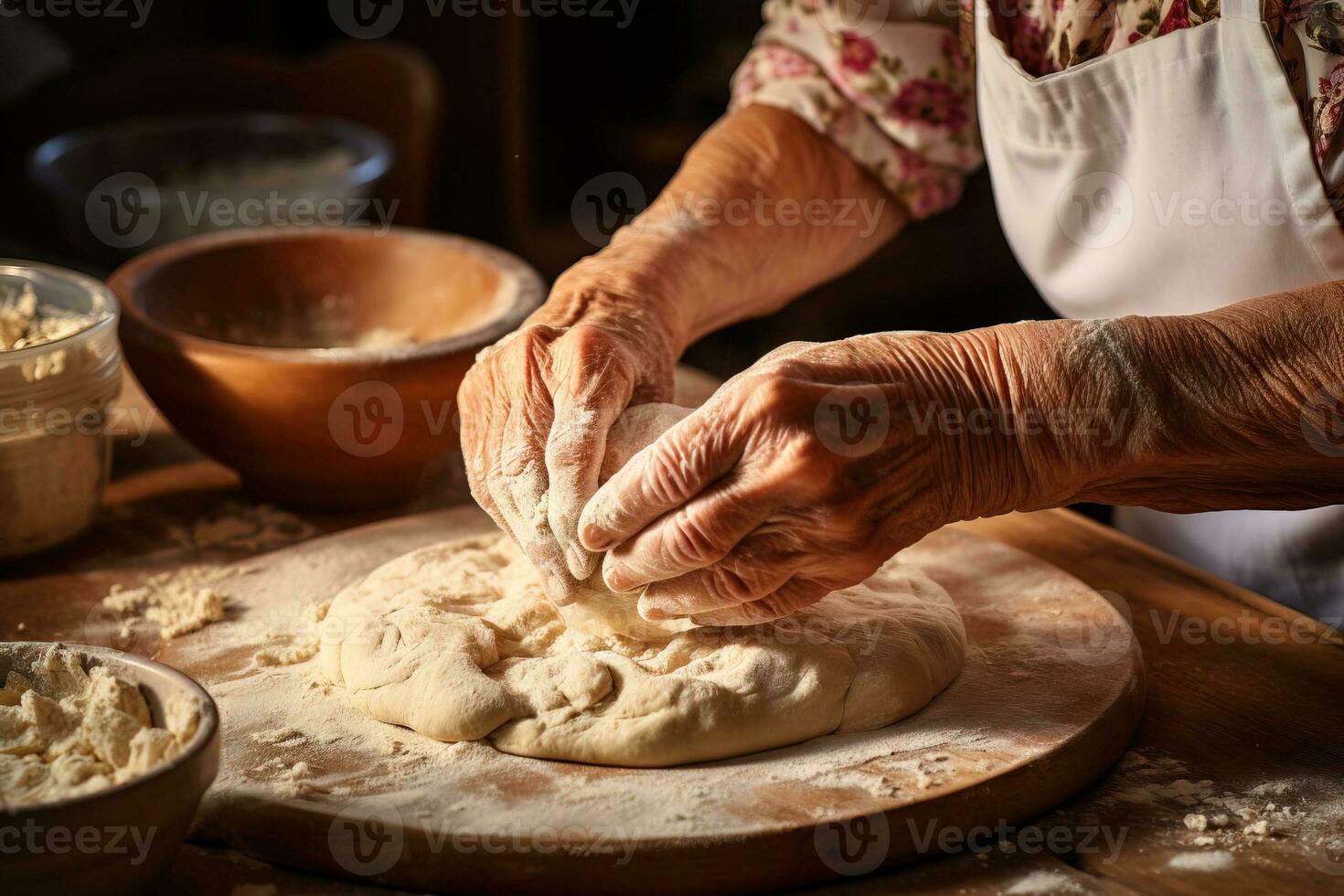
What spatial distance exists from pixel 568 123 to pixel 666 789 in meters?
3.78

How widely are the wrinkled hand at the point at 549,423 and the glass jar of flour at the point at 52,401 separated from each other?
57 centimetres

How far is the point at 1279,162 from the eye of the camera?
1462 mm

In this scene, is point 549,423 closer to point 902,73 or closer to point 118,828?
point 118,828

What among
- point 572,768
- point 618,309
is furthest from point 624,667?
point 618,309

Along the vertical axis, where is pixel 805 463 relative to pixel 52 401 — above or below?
above

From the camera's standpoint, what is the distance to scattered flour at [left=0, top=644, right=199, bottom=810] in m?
1.10

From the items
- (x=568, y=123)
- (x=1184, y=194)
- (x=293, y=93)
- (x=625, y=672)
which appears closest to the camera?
(x=625, y=672)

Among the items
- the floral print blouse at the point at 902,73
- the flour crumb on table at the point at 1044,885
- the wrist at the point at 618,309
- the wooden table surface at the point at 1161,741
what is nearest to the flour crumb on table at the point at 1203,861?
the wooden table surface at the point at 1161,741

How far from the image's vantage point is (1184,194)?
1604 millimetres

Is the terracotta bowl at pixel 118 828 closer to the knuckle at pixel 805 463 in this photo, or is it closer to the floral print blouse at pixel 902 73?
the knuckle at pixel 805 463

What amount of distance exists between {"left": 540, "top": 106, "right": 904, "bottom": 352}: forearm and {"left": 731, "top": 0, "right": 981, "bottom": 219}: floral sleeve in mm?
44

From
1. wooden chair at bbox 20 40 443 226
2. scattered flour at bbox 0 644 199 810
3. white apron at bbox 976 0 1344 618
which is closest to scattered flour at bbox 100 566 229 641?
scattered flour at bbox 0 644 199 810

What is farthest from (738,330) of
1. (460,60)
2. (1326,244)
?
(1326,244)

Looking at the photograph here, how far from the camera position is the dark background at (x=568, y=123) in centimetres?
418
